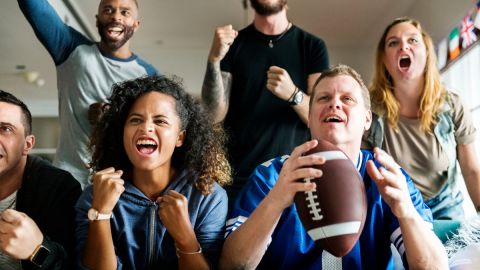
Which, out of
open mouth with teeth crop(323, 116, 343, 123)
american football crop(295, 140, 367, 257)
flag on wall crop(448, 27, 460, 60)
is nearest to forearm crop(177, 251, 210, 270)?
american football crop(295, 140, 367, 257)

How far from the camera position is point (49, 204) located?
4.92ft

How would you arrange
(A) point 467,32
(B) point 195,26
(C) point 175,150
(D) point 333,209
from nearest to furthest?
(D) point 333,209 → (C) point 175,150 → (A) point 467,32 → (B) point 195,26

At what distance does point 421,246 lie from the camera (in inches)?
43.8

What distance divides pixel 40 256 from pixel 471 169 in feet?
5.37

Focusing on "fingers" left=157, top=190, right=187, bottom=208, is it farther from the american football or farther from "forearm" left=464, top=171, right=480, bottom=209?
"forearm" left=464, top=171, right=480, bottom=209

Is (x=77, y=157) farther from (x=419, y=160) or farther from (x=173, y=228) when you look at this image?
(x=419, y=160)

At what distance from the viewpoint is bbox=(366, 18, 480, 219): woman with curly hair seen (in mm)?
1951

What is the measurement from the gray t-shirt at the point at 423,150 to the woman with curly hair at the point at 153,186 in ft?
2.45

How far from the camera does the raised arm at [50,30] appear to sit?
6.50 feet

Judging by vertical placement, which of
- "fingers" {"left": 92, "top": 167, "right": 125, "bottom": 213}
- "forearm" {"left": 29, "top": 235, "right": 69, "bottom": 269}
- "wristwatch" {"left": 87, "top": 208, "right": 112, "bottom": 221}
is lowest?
"forearm" {"left": 29, "top": 235, "right": 69, "bottom": 269}

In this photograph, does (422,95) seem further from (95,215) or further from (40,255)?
(40,255)

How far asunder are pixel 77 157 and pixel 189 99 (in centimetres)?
61

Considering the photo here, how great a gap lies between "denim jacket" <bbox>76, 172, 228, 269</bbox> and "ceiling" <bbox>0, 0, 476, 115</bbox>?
343cm

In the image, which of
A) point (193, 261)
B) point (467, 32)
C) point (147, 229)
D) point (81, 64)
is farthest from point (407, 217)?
point (467, 32)
